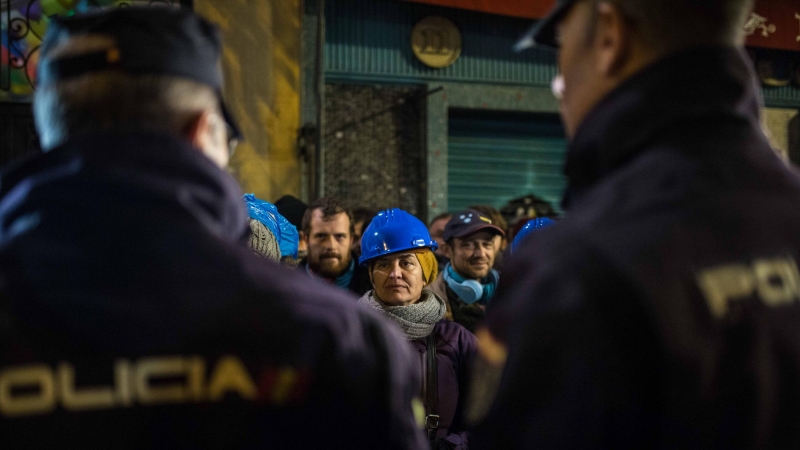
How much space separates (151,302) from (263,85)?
7.86 m

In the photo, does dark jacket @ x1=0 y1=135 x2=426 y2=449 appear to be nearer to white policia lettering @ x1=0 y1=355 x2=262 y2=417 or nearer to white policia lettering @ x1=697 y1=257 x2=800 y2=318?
white policia lettering @ x1=0 y1=355 x2=262 y2=417

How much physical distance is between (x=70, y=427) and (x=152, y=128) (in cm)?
51

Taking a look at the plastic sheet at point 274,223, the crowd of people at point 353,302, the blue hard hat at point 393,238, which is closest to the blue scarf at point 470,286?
the blue hard hat at point 393,238

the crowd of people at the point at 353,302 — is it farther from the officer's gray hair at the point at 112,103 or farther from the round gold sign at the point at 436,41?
the round gold sign at the point at 436,41

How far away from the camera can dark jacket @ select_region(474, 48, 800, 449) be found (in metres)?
1.18

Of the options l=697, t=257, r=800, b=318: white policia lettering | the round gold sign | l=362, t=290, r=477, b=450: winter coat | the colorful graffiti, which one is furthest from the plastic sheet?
the round gold sign

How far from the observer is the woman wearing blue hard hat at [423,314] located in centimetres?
362

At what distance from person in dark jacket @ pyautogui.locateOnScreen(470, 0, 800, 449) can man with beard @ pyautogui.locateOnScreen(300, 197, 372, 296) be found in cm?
394

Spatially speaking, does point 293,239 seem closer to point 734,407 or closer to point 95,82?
point 95,82

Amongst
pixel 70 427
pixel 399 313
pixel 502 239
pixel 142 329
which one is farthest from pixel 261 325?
pixel 502 239

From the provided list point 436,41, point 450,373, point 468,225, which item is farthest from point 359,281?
point 436,41

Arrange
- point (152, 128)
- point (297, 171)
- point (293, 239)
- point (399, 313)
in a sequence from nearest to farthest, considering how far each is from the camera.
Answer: point (152, 128), point (399, 313), point (293, 239), point (297, 171)

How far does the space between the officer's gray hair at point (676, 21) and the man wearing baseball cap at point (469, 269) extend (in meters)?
3.61

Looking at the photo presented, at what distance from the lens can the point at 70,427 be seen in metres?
1.21
